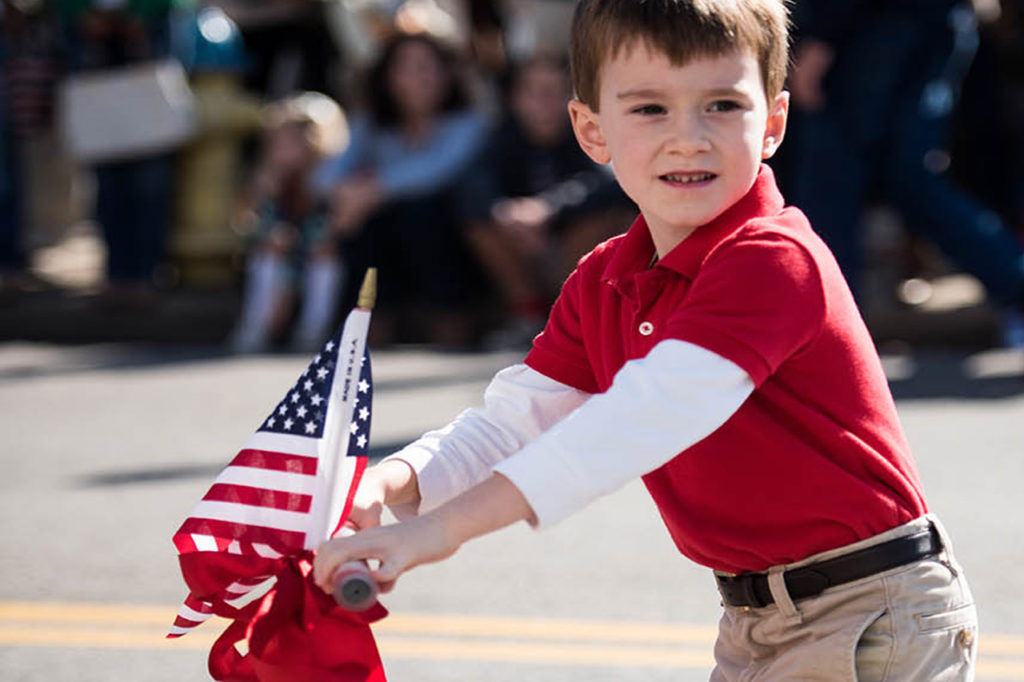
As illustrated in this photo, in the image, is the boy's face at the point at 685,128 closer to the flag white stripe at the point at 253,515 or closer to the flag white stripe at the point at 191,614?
the flag white stripe at the point at 253,515

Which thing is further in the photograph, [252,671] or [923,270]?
[923,270]

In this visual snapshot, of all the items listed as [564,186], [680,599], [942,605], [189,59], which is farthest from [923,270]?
[942,605]

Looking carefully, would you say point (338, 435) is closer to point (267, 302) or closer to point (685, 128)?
point (685, 128)

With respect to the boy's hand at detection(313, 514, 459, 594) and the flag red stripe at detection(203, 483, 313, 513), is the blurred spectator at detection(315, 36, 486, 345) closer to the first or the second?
the flag red stripe at detection(203, 483, 313, 513)

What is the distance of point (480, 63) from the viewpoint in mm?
10602

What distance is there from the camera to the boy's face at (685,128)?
2418mm

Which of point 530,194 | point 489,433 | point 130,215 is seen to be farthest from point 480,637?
point 130,215

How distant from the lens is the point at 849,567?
245 centimetres

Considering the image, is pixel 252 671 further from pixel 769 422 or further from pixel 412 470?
pixel 769 422

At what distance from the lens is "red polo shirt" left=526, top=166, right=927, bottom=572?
7.61 ft

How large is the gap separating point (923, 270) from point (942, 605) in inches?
260

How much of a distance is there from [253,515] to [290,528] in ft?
0.22

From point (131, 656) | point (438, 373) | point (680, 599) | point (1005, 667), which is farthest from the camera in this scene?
point (438, 373)

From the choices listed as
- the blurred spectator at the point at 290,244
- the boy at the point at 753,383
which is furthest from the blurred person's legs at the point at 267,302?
the boy at the point at 753,383
